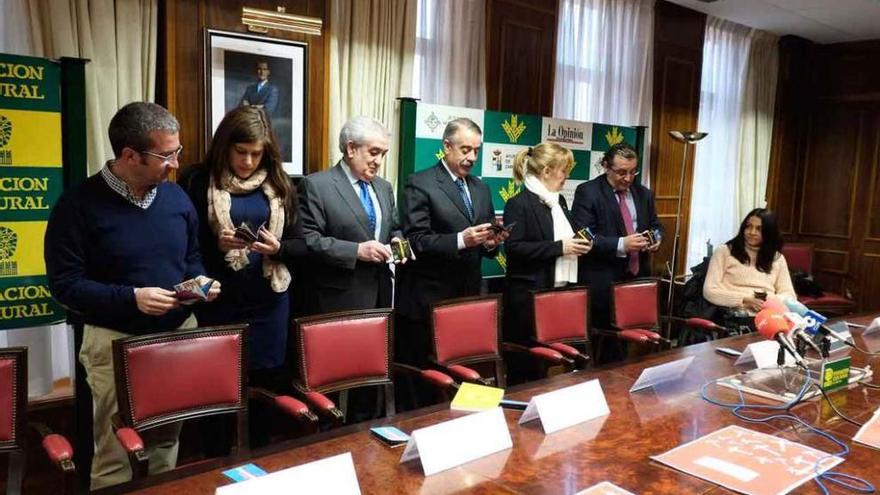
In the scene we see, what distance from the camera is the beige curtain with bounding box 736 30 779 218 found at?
21.7 feet

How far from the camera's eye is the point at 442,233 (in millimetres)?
3236

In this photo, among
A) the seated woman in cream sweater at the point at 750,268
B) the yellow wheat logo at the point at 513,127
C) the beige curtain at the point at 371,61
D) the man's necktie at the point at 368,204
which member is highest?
the beige curtain at the point at 371,61

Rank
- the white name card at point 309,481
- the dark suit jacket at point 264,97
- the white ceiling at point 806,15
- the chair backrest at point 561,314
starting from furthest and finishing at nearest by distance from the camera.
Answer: the white ceiling at point 806,15, the dark suit jacket at point 264,97, the chair backrest at point 561,314, the white name card at point 309,481

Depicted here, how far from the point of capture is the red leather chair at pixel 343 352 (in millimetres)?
2363

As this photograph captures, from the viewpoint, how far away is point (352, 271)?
2.91 m

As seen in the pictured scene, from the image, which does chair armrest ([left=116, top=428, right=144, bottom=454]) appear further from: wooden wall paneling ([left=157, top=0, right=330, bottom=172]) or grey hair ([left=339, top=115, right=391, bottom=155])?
wooden wall paneling ([left=157, top=0, right=330, bottom=172])

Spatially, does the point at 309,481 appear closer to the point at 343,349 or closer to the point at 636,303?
the point at 343,349

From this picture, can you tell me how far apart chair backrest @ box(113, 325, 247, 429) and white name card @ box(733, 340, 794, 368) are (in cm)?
174

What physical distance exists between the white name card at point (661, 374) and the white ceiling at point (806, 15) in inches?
159

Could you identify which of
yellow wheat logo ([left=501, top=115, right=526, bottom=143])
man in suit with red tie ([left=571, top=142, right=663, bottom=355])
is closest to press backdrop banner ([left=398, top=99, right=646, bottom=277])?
yellow wheat logo ([left=501, top=115, right=526, bottom=143])

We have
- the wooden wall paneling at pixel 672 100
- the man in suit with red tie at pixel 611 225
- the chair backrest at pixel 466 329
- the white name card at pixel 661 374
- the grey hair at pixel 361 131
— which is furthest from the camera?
the wooden wall paneling at pixel 672 100

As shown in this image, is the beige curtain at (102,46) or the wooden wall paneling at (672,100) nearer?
the beige curtain at (102,46)

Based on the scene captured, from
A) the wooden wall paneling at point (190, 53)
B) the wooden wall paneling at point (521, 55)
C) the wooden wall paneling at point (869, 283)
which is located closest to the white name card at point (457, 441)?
the wooden wall paneling at point (190, 53)

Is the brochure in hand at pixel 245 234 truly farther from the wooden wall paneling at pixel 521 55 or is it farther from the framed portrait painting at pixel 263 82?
the wooden wall paneling at pixel 521 55
